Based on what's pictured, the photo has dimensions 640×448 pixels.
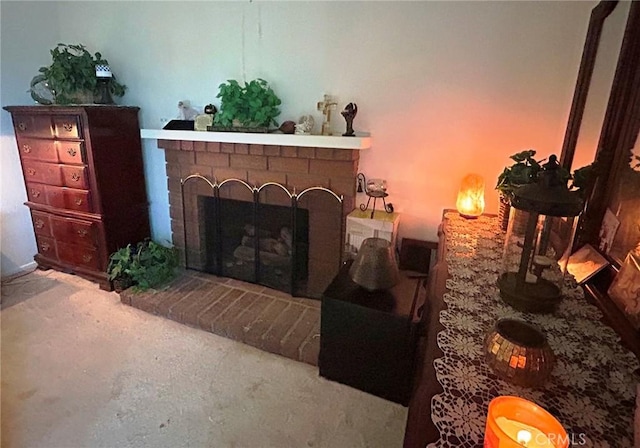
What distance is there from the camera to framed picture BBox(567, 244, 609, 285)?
116 centimetres

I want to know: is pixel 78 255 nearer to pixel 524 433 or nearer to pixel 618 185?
pixel 524 433

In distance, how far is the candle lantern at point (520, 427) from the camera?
1.91ft

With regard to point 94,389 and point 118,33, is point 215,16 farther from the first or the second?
point 94,389

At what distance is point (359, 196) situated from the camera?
229 cm

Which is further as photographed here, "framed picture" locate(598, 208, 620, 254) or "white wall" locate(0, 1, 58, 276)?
"white wall" locate(0, 1, 58, 276)

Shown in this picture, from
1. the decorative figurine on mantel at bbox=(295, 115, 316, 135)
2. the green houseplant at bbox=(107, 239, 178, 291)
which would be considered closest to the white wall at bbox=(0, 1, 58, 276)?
the green houseplant at bbox=(107, 239, 178, 291)

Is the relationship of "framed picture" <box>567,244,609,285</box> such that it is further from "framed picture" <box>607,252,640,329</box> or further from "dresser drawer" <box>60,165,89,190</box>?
"dresser drawer" <box>60,165,89,190</box>

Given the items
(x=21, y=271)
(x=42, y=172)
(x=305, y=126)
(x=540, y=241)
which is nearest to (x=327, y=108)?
(x=305, y=126)

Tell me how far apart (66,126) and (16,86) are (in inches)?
27.6

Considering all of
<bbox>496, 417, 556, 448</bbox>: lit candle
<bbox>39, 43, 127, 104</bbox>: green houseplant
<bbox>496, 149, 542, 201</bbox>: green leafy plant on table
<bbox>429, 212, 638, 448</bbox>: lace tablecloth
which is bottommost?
<bbox>429, 212, 638, 448</bbox>: lace tablecloth

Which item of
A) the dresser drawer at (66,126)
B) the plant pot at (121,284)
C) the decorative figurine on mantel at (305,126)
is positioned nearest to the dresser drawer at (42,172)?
the dresser drawer at (66,126)

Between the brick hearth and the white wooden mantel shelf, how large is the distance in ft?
3.34

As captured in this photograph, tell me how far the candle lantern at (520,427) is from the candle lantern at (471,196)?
4.48 feet

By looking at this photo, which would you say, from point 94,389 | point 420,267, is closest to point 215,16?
point 420,267
